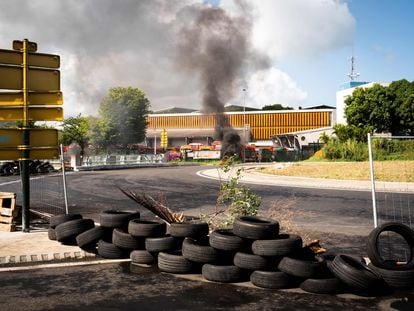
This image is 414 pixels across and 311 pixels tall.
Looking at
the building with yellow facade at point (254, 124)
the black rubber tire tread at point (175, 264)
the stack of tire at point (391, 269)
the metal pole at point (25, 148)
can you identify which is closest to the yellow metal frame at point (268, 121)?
the building with yellow facade at point (254, 124)

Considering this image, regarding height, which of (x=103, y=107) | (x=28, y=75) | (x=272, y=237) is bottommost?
(x=272, y=237)

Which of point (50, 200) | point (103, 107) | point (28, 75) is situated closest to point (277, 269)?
point (28, 75)

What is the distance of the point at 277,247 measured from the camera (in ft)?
22.0

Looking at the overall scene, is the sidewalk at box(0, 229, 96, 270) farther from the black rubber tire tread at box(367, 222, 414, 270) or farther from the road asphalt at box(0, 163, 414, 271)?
the black rubber tire tread at box(367, 222, 414, 270)

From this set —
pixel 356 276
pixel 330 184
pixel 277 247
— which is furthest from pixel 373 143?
pixel 330 184

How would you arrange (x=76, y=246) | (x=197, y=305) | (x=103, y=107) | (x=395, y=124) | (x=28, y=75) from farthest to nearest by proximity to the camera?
1. (x=103, y=107)
2. (x=395, y=124)
3. (x=28, y=75)
4. (x=76, y=246)
5. (x=197, y=305)

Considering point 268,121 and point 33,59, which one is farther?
point 268,121

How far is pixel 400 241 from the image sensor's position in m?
9.62

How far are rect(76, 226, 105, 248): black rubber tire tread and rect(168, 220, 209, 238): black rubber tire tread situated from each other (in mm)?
1684

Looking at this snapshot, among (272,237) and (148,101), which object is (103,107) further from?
(272,237)

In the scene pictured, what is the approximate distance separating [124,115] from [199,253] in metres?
76.7

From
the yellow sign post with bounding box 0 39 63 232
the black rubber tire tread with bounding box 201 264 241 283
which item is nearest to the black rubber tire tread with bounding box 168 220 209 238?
the black rubber tire tread with bounding box 201 264 241 283

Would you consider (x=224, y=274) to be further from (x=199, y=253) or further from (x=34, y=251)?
(x=34, y=251)

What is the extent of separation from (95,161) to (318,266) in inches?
1803
